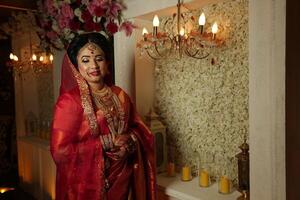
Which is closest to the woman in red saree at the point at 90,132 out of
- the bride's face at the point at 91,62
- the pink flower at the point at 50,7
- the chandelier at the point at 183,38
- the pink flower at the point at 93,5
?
the bride's face at the point at 91,62

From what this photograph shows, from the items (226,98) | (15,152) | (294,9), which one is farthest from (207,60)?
(15,152)

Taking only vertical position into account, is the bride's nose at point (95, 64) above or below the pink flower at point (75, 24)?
below

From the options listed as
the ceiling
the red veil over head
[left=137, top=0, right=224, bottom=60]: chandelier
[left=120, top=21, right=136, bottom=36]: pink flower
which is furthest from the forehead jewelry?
the ceiling

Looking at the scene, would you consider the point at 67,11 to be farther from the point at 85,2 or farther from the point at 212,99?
the point at 212,99

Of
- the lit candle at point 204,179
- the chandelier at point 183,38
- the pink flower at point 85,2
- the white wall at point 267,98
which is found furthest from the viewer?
the pink flower at point 85,2

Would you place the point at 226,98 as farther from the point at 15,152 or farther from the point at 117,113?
the point at 15,152

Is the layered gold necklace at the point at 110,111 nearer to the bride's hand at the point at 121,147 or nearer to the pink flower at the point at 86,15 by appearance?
the bride's hand at the point at 121,147

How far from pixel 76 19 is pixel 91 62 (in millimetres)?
805

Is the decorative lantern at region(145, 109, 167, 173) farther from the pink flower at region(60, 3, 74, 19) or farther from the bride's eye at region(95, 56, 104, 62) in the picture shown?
the pink flower at region(60, 3, 74, 19)

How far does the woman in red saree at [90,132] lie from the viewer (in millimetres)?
1232

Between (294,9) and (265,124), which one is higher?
(294,9)

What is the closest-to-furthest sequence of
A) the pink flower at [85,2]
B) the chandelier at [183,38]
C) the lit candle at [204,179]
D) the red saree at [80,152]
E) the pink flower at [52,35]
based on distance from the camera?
1. the red saree at [80,152]
2. the chandelier at [183,38]
3. the lit candle at [204,179]
4. the pink flower at [85,2]
5. the pink flower at [52,35]

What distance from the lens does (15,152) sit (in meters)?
1.96

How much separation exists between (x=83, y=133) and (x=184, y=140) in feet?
2.48
